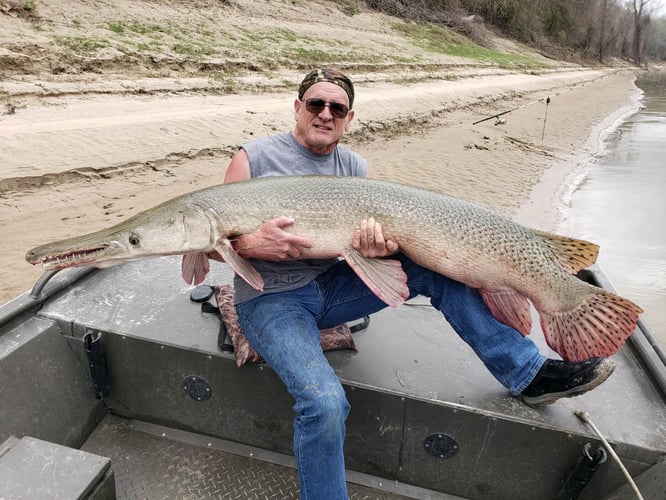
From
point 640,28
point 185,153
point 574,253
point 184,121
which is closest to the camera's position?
point 574,253

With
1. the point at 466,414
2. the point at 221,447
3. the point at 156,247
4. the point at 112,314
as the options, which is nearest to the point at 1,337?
the point at 112,314

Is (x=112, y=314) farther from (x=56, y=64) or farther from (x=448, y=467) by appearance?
(x=56, y=64)

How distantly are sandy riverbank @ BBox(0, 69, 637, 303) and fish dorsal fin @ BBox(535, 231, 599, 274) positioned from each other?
4716mm

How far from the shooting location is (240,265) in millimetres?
2287

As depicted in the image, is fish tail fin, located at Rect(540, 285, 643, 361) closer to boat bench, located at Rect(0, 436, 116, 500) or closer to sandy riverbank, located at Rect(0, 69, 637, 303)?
boat bench, located at Rect(0, 436, 116, 500)

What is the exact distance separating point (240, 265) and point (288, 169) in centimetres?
72

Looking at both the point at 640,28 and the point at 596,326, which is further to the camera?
the point at 640,28

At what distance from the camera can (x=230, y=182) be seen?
2588mm

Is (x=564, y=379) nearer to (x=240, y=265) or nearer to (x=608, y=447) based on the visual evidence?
(x=608, y=447)

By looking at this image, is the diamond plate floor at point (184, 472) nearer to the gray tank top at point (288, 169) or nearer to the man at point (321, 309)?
the man at point (321, 309)

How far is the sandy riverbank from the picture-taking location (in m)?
6.36

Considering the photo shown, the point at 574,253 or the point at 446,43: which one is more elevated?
the point at 446,43

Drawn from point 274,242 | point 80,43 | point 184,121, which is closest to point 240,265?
point 274,242

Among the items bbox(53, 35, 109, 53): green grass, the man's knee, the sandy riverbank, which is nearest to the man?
the man's knee
